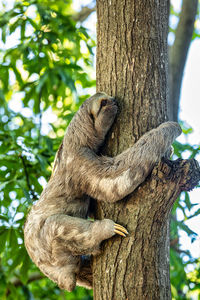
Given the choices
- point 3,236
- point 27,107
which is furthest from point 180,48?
point 3,236

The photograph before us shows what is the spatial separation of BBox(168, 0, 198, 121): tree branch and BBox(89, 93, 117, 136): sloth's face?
4.26 meters

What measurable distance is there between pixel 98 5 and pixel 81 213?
2490 mm

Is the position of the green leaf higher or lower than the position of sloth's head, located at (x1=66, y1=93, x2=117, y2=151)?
lower

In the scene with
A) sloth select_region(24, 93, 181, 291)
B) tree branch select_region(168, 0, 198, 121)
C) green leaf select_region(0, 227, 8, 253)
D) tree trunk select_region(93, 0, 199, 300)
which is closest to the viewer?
tree trunk select_region(93, 0, 199, 300)

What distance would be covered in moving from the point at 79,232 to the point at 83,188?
49cm

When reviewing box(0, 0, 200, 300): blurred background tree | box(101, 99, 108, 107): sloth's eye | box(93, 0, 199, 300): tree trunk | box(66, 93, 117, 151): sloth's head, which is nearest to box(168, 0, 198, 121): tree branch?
box(0, 0, 200, 300): blurred background tree

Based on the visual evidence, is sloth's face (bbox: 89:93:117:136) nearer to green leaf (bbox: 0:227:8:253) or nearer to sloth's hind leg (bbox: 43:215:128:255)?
sloth's hind leg (bbox: 43:215:128:255)

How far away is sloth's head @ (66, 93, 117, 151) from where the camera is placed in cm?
404

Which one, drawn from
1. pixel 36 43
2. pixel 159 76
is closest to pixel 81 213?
pixel 159 76

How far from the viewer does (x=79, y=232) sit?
3.84m

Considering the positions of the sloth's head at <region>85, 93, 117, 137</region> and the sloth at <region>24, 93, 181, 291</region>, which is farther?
the sloth's head at <region>85, 93, 117, 137</region>

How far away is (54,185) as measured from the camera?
4.39 meters

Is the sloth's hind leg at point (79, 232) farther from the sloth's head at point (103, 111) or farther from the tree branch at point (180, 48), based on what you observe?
the tree branch at point (180, 48)

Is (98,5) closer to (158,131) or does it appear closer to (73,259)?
(158,131)
